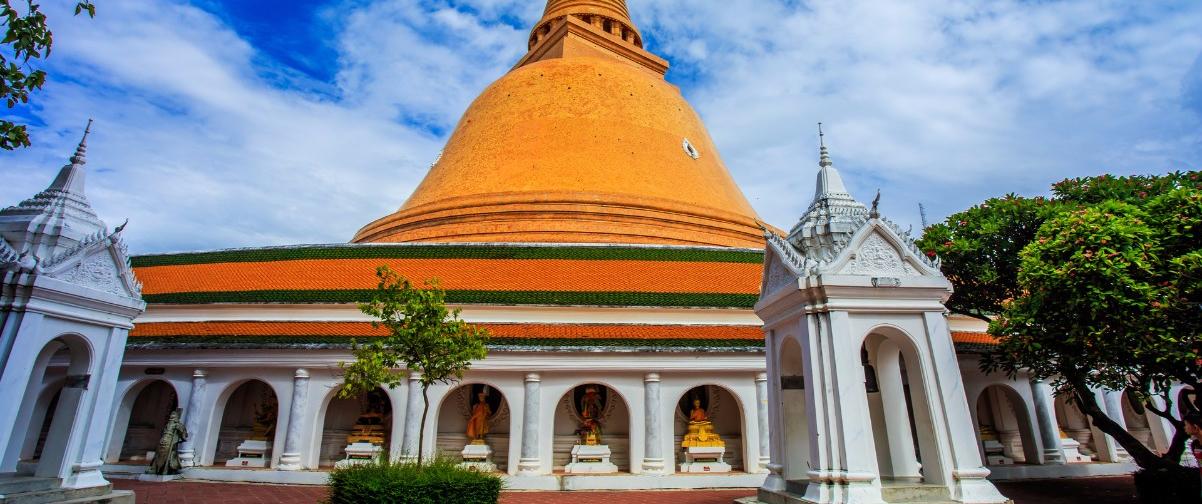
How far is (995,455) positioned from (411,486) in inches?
457

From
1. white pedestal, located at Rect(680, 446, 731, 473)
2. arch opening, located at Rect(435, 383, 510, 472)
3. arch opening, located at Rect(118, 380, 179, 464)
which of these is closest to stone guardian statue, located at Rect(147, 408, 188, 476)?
arch opening, located at Rect(118, 380, 179, 464)

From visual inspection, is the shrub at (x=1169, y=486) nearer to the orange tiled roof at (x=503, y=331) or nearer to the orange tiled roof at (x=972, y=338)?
the orange tiled roof at (x=972, y=338)

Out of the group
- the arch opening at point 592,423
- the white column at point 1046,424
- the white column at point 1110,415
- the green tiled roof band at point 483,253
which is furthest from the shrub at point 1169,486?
the green tiled roof band at point 483,253

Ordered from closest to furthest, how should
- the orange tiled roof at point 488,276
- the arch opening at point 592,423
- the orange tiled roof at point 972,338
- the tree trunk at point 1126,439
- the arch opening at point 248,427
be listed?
the tree trunk at point 1126,439 < the arch opening at point 248,427 < the arch opening at point 592,423 < the orange tiled roof at point 972,338 < the orange tiled roof at point 488,276

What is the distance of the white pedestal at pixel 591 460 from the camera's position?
10.8m

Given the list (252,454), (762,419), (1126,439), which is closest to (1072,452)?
(1126,439)

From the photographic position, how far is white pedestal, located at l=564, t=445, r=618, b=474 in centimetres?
1077

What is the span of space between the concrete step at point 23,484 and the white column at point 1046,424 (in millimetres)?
14897

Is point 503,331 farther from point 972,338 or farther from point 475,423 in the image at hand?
point 972,338

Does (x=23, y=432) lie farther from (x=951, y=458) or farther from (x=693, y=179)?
(x=693, y=179)

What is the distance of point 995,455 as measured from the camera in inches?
482

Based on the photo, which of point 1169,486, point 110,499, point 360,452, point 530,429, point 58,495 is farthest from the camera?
point 360,452

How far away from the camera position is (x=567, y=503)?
8852 millimetres

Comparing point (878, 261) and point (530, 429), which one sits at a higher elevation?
point (878, 261)
